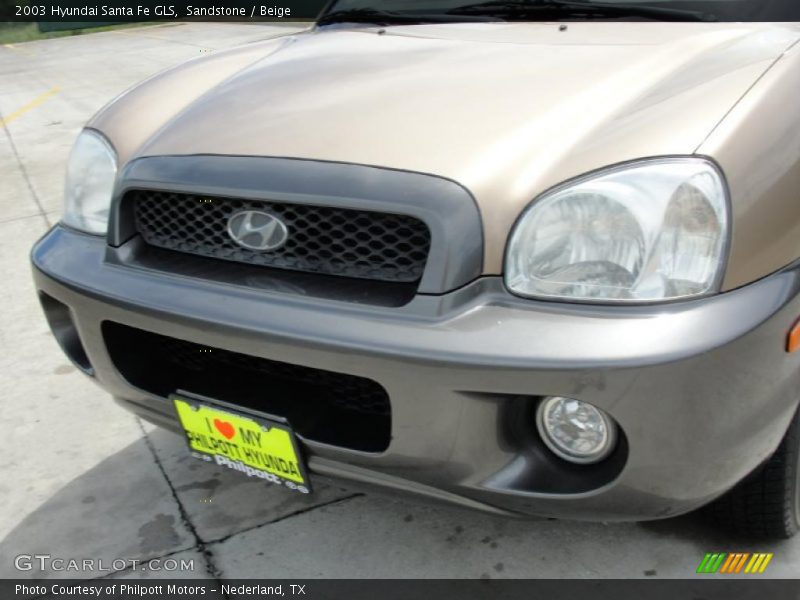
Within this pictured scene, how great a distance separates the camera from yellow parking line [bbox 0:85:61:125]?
9.59m

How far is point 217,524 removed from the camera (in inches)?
93.4

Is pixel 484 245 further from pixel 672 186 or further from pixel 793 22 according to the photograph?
pixel 793 22

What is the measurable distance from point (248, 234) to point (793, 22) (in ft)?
4.47

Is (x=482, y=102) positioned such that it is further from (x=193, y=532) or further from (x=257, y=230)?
(x=193, y=532)

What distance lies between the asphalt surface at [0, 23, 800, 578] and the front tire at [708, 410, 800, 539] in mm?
94

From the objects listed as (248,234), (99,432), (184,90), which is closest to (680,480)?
(248,234)

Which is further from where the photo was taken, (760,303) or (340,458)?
(340,458)

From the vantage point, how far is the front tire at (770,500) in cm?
188

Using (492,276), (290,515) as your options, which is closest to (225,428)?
(290,515)

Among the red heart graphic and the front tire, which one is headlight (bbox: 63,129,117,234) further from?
the front tire

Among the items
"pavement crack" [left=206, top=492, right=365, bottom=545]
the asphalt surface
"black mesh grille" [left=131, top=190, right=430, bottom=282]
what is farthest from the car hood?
"pavement crack" [left=206, top=492, right=365, bottom=545]

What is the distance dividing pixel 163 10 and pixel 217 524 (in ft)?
79.5

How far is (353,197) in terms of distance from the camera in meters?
1.66

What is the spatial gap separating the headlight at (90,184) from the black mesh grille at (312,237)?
0.25 meters
